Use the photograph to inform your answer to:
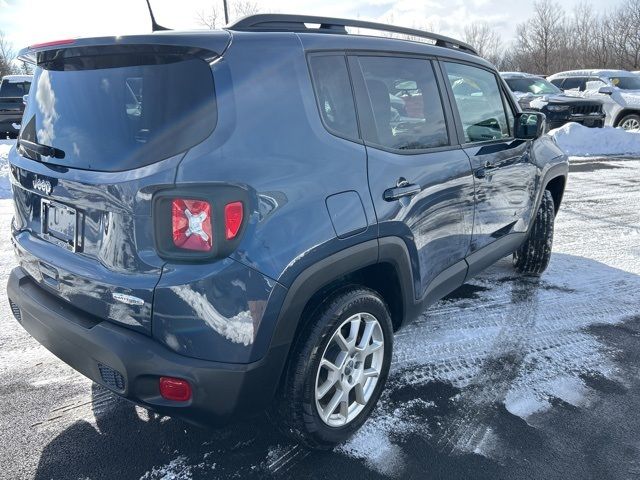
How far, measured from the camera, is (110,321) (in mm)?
2043

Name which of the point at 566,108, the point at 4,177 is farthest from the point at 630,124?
the point at 4,177

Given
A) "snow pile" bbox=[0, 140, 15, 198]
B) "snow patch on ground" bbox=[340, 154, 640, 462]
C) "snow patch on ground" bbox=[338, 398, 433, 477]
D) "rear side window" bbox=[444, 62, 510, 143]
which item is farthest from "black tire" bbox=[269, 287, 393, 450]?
"snow pile" bbox=[0, 140, 15, 198]

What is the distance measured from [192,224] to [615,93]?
16548 mm

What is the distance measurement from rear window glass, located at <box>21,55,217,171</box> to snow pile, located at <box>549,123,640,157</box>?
521 inches

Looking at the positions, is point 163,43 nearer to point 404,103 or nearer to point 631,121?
point 404,103

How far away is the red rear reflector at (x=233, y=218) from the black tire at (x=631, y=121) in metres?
16.5

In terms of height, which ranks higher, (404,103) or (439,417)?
(404,103)

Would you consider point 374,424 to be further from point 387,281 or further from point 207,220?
point 207,220

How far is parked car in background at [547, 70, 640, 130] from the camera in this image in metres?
15.0

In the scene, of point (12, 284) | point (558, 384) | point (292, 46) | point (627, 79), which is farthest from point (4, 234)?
point (627, 79)

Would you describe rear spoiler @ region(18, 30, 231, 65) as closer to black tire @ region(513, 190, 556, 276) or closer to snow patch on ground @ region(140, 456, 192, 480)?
snow patch on ground @ region(140, 456, 192, 480)

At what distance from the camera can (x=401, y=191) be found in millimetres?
2527

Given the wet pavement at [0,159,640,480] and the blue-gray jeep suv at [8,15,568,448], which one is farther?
the wet pavement at [0,159,640,480]

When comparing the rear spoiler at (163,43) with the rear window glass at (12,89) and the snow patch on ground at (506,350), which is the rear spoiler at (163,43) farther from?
the rear window glass at (12,89)
